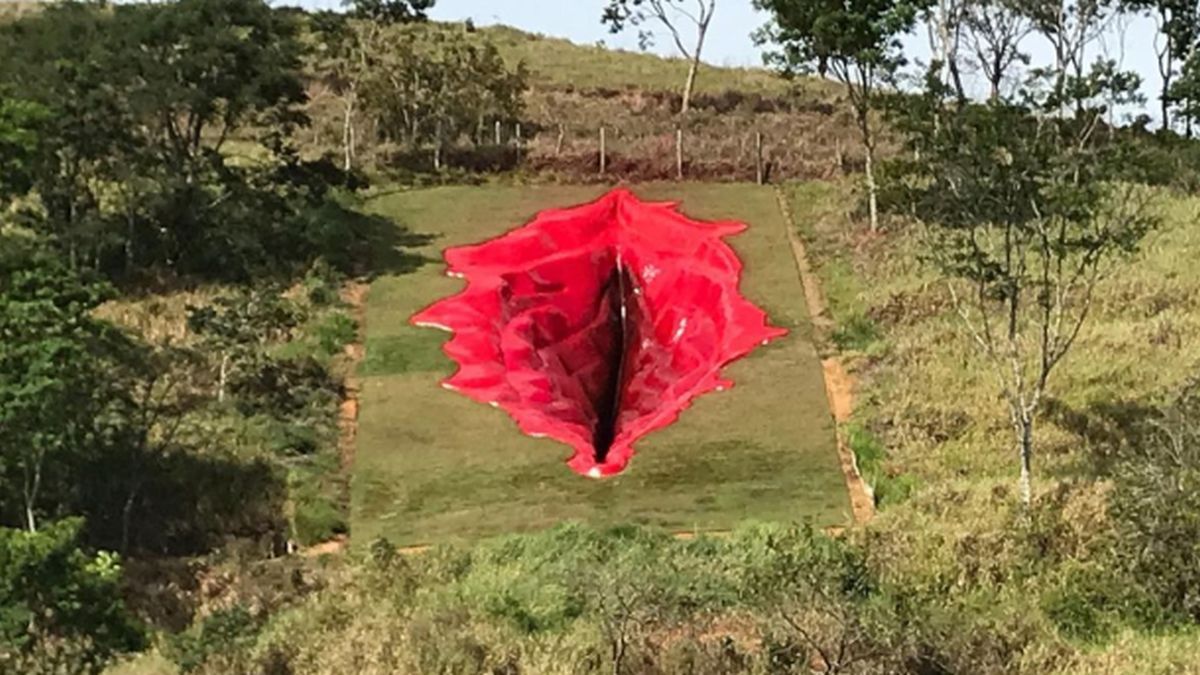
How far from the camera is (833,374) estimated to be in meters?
32.3

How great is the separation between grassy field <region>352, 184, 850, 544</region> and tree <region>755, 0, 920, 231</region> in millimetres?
6443

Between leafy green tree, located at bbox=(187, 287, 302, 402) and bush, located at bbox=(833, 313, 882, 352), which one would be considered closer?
leafy green tree, located at bbox=(187, 287, 302, 402)

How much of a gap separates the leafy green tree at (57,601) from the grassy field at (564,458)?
18.7ft

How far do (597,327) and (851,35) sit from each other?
12.6 metres

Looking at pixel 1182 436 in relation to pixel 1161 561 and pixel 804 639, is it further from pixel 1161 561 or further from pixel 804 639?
pixel 804 639

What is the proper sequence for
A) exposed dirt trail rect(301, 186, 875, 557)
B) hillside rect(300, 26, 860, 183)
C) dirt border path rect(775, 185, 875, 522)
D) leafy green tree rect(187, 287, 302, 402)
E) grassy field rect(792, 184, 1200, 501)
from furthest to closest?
hillside rect(300, 26, 860, 183), leafy green tree rect(187, 287, 302, 402), grassy field rect(792, 184, 1200, 501), dirt border path rect(775, 185, 875, 522), exposed dirt trail rect(301, 186, 875, 557)

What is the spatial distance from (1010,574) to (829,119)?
31611 millimetres

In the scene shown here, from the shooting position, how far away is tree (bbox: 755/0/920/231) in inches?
1527

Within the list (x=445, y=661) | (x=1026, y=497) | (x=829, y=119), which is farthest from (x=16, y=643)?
(x=829, y=119)

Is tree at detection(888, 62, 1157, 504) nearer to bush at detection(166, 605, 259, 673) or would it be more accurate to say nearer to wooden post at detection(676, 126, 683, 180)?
bush at detection(166, 605, 259, 673)

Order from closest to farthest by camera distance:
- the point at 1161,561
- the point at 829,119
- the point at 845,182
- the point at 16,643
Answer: the point at 16,643 < the point at 1161,561 < the point at 845,182 < the point at 829,119

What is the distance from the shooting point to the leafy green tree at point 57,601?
20.5 meters

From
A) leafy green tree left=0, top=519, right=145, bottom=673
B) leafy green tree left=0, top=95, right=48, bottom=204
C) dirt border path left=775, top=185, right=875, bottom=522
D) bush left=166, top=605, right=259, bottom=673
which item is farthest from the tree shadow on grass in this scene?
leafy green tree left=0, top=519, right=145, bottom=673

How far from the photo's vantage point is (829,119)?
53750 millimetres
